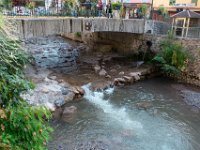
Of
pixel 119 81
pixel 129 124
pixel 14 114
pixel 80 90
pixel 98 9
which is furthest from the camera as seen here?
pixel 98 9

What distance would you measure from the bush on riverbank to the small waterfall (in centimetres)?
612

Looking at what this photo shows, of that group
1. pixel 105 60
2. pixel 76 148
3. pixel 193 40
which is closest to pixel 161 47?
pixel 193 40

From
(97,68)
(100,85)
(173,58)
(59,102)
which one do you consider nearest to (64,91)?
(59,102)

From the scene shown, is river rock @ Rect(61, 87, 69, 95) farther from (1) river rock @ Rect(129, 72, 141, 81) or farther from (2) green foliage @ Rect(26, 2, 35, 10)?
(1) river rock @ Rect(129, 72, 141, 81)

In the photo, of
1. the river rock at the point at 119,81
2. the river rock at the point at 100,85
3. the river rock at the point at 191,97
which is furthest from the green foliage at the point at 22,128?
the river rock at the point at 119,81

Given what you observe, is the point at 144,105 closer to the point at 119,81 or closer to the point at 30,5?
the point at 119,81

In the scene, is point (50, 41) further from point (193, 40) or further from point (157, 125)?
point (157, 125)

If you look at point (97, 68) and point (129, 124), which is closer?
point (129, 124)

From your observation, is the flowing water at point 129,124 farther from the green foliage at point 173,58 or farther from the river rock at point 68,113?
the green foliage at point 173,58

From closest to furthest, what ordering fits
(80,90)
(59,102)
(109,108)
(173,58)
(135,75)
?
(59,102), (109,108), (80,90), (173,58), (135,75)

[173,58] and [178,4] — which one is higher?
[178,4]

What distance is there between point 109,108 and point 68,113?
79.0 inches

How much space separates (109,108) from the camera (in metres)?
11.1

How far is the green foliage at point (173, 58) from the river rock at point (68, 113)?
7303 mm
